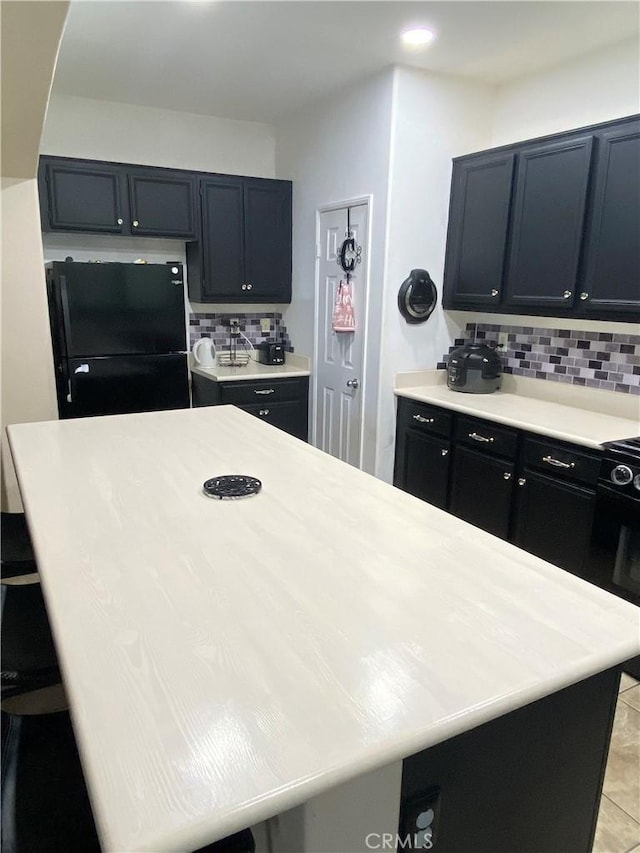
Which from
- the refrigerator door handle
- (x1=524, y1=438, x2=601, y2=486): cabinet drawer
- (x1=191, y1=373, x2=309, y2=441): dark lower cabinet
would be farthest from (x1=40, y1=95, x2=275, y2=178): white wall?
(x1=524, y1=438, x2=601, y2=486): cabinet drawer

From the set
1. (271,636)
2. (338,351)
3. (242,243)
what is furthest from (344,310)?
(271,636)

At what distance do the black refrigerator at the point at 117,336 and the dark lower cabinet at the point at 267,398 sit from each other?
0.80 ft

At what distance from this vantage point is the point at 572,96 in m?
3.04

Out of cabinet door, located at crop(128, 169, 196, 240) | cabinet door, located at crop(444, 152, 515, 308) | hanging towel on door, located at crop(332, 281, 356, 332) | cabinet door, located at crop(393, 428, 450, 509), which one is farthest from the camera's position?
cabinet door, located at crop(128, 169, 196, 240)

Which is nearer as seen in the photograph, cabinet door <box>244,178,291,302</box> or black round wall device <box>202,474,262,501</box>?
black round wall device <box>202,474,262,501</box>

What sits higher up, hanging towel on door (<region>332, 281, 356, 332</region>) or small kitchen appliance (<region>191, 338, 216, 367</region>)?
hanging towel on door (<region>332, 281, 356, 332</region>)

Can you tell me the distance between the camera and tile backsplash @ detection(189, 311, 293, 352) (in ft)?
14.7

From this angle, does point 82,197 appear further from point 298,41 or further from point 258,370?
point 298,41

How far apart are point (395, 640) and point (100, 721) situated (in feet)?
→ 1.59

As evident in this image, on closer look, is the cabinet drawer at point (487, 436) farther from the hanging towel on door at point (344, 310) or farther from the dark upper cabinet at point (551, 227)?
the hanging towel on door at point (344, 310)

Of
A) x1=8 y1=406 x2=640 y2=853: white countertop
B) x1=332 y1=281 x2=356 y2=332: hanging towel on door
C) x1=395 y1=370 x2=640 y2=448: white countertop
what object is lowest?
x1=8 y1=406 x2=640 y2=853: white countertop

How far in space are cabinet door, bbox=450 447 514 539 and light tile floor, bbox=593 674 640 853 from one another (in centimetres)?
98

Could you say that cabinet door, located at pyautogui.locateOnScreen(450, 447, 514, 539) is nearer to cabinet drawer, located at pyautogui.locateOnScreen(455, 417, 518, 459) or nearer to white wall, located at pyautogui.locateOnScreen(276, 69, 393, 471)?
cabinet drawer, located at pyautogui.locateOnScreen(455, 417, 518, 459)

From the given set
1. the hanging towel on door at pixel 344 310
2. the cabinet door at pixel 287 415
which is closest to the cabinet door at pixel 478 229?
the hanging towel on door at pixel 344 310
